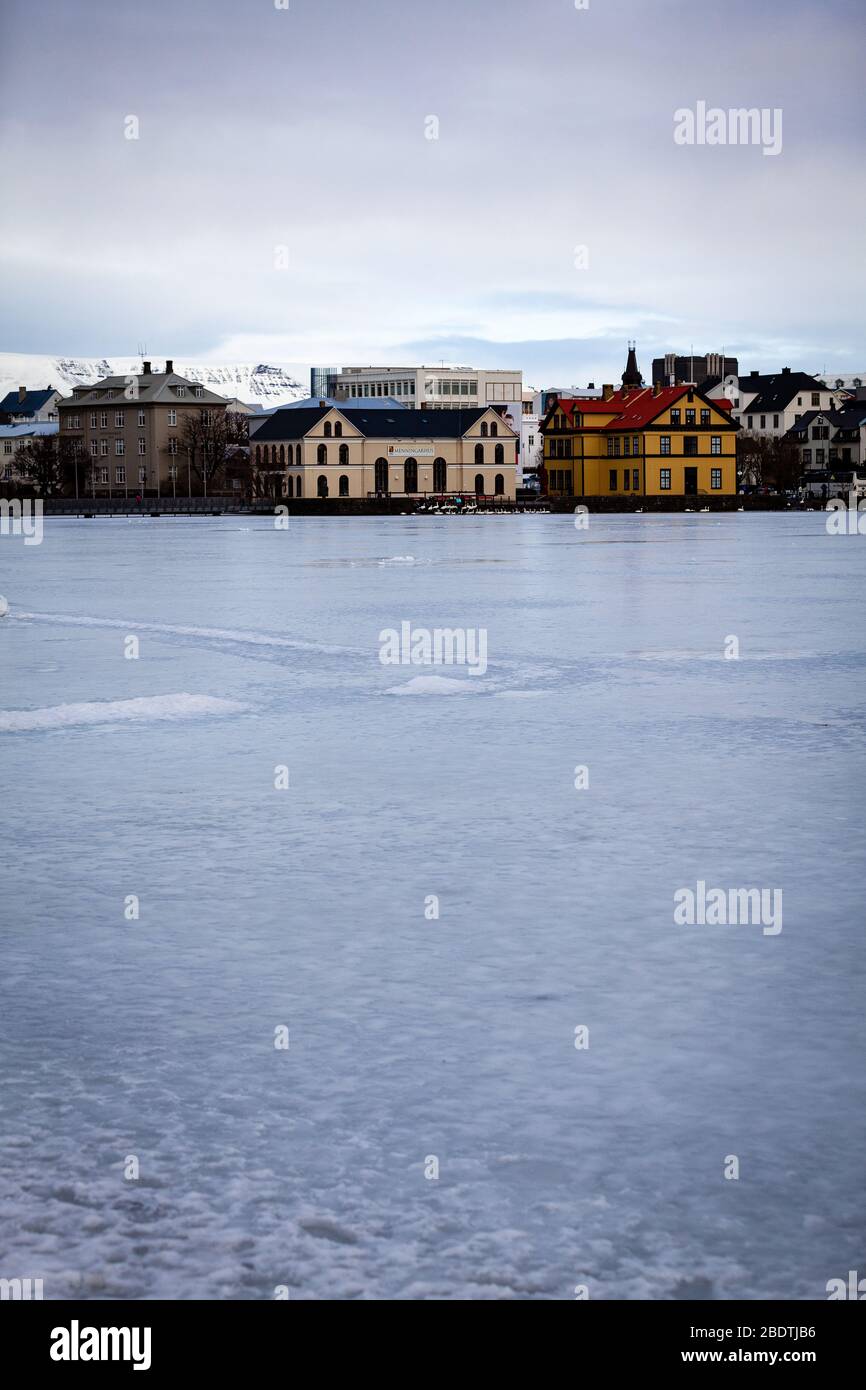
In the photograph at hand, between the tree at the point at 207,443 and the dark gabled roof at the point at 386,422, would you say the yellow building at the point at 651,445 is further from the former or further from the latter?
the tree at the point at 207,443

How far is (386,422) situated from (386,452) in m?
2.47

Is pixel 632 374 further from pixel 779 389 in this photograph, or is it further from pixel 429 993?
pixel 429 993

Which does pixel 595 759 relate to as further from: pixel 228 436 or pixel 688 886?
pixel 228 436

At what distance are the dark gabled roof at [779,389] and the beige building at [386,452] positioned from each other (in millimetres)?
37167

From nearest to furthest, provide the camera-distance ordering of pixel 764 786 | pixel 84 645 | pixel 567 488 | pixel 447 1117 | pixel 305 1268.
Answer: pixel 305 1268 → pixel 447 1117 → pixel 764 786 → pixel 84 645 → pixel 567 488

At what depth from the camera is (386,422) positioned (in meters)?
134

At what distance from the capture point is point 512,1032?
17.3 ft

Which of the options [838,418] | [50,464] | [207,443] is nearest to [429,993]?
[207,443]

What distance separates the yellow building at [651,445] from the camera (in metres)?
111

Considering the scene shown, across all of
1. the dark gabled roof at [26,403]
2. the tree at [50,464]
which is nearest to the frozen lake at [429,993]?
the tree at [50,464]

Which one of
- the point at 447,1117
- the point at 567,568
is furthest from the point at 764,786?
the point at 567,568

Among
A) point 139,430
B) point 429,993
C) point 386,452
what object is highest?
point 139,430

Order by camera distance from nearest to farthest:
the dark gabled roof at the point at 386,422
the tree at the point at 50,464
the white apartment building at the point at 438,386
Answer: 1. the dark gabled roof at the point at 386,422
2. the tree at the point at 50,464
3. the white apartment building at the point at 438,386

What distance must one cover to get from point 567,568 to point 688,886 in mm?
28774
